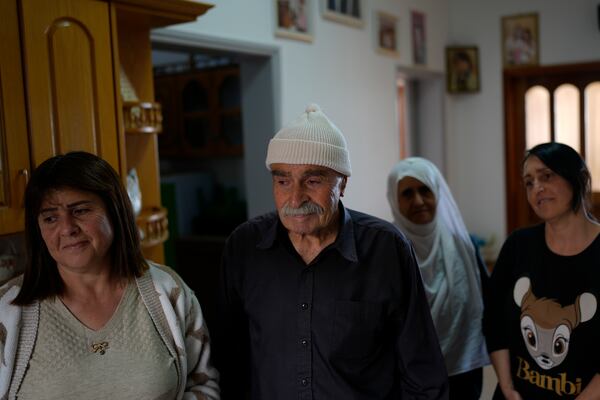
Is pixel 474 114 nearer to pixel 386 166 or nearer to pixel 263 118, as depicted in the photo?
pixel 386 166

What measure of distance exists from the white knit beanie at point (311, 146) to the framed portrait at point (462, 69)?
13.3ft

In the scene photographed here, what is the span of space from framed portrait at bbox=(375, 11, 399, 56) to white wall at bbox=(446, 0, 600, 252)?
3.41ft

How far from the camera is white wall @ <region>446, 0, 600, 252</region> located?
16.1 ft

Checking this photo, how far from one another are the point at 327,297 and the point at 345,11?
9.42 ft

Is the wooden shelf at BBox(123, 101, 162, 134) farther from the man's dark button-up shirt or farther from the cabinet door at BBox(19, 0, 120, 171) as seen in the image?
the man's dark button-up shirt

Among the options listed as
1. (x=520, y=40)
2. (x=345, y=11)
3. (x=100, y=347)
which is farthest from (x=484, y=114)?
(x=100, y=347)

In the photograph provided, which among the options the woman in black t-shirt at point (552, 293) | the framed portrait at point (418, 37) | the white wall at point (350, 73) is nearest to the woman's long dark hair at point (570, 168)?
the woman in black t-shirt at point (552, 293)

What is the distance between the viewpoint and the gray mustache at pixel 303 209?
4.47ft

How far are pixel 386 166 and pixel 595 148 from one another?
72.0 inches

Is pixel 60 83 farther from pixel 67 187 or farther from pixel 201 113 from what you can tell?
pixel 201 113

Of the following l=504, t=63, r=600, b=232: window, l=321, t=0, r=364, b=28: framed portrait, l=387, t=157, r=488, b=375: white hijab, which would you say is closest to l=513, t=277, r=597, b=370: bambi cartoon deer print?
l=387, t=157, r=488, b=375: white hijab

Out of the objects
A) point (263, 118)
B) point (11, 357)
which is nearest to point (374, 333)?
point (11, 357)

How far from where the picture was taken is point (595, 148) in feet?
16.2

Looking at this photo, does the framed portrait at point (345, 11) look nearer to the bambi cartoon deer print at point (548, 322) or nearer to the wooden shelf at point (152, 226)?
the wooden shelf at point (152, 226)
